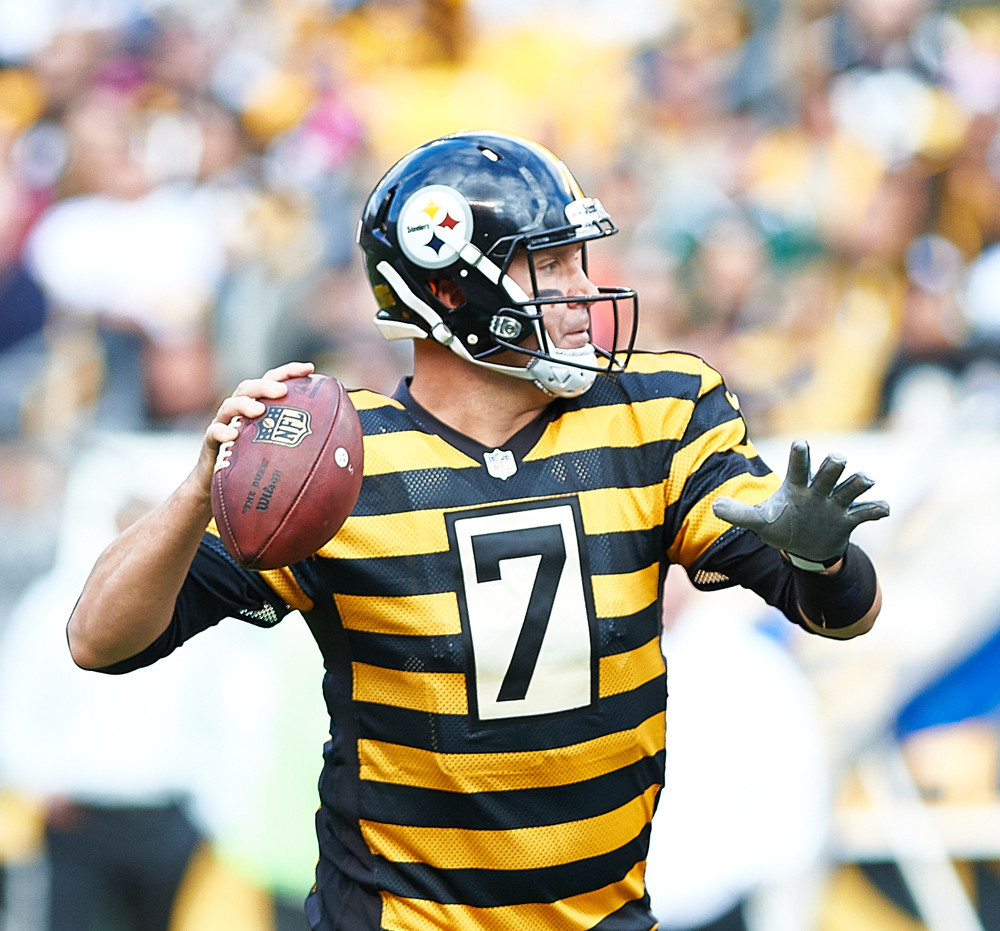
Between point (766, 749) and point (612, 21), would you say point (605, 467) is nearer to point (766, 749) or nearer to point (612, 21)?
point (766, 749)

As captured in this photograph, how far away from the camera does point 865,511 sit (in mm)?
1781

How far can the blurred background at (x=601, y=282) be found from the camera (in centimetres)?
419

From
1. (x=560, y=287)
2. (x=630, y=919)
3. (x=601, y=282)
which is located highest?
(x=601, y=282)

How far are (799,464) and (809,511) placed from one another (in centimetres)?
7

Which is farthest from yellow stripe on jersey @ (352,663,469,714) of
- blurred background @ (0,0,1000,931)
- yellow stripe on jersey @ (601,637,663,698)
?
blurred background @ (0,0,1000,931)

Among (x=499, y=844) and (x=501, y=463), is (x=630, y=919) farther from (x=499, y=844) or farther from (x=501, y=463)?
(x=501, y=463)

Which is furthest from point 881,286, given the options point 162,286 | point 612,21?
point 162,286

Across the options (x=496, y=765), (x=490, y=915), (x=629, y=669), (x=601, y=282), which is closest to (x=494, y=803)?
(x=496, y=765)

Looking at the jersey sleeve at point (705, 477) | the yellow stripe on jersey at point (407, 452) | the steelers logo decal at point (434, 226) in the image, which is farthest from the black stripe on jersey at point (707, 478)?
the steelers logo decal at point (434, 226)

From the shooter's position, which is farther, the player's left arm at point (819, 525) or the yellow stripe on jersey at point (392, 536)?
the yellow stripe on jersey at point (392, 536)

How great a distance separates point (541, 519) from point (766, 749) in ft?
8.00

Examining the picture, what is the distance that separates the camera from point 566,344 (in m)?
2.13

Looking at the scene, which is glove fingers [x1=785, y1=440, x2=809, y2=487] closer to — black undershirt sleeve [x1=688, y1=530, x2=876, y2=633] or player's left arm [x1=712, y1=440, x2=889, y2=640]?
player's left arm [x1=712, y1=440, x2=889, y2=640]

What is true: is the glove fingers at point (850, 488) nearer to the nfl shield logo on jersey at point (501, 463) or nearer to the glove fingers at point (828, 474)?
the glove fingers at point (828, 474)
